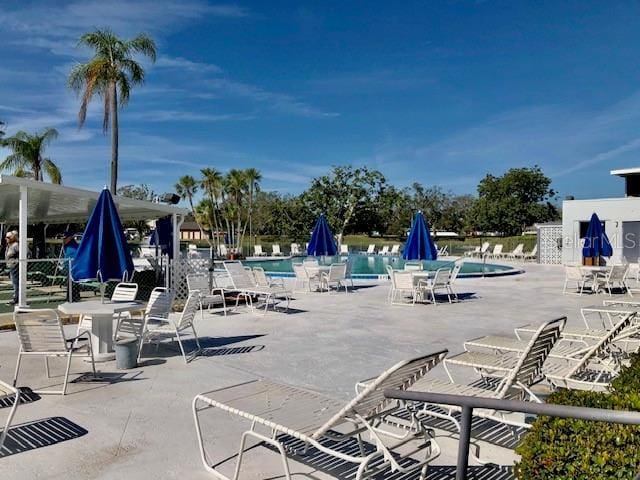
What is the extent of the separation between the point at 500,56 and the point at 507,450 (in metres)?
29.0

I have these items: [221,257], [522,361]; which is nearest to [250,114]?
[221,257]

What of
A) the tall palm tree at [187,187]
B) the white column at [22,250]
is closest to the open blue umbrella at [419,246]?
the white column at [22,250]

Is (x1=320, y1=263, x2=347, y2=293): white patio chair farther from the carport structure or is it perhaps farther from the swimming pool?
the swimming pool

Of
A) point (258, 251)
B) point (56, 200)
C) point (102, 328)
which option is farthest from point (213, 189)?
point (102, 328)

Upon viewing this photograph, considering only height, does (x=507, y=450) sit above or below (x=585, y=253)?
below

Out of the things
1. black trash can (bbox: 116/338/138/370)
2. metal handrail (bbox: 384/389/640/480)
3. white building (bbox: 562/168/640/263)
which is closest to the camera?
metal handrail (bbox: 384/389/640/480)

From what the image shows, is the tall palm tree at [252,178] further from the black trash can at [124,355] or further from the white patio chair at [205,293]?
the black trash can at [124,355]

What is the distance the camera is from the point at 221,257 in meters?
36.7

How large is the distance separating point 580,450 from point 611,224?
2764 cm

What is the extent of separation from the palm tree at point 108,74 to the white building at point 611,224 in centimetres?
2262

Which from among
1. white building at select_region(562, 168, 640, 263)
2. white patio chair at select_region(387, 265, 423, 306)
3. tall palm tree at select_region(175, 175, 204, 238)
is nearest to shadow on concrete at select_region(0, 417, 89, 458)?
white patio chair at select_region(387, 265, 423, 306)

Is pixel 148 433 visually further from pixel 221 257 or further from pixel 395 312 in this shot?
pixel 221 257

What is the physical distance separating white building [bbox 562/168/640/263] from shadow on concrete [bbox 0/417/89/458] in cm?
2583

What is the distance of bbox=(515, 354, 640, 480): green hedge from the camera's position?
202 cm
